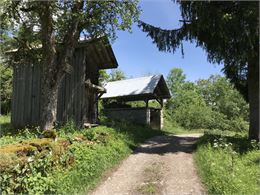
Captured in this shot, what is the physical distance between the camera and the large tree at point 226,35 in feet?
40.4

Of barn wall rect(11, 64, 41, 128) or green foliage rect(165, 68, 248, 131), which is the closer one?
barn wall rect(11, 64, 41, 128)

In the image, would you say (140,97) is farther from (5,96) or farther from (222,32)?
(222,32)

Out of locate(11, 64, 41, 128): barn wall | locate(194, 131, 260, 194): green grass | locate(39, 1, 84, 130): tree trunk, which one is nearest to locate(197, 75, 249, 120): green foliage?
locate(11, 64, 41, 128): barn wall

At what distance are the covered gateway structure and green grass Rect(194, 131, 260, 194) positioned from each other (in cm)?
1191

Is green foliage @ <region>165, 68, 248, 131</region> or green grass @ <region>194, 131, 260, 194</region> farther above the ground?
green foliage @ <region>165, 68, 248, 131</region>

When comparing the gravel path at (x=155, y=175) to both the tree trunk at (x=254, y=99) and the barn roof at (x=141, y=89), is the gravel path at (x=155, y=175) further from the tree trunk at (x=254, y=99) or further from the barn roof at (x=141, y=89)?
the barn roof at (x=141, y=89)

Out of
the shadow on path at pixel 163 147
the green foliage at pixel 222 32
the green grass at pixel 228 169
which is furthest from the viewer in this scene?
the shadow on path at pixel 163 147

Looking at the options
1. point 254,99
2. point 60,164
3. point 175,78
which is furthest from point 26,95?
point 175,78

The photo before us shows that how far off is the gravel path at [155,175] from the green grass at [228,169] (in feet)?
1.10

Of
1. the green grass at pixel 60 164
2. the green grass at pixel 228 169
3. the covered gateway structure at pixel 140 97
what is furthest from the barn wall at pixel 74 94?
the covered gateway structure at pixel 140 97

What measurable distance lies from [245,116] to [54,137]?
37.4 m

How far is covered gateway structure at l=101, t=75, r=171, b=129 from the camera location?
23.8 meters

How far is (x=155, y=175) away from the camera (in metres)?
9.27

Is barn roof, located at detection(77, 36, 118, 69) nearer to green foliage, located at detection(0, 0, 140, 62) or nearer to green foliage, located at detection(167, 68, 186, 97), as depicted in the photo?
green foliage, located at detection(0, 0, 140, 62)
